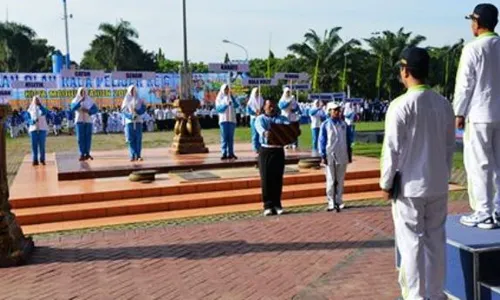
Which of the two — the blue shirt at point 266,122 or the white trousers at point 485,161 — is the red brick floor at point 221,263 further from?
the blue shirt at point 266,122

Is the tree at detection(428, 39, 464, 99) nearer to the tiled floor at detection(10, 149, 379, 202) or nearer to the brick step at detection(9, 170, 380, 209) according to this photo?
the tiled floor at detection(10, 149, 379, 202)

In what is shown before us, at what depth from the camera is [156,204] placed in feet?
33.0

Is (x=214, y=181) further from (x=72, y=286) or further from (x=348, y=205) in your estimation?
(x=72, y=286)

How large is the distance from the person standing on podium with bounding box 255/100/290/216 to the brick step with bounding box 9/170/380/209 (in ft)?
6.65

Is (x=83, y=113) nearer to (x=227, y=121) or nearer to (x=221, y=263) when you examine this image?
(x=227, y=121)

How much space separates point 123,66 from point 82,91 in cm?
4109

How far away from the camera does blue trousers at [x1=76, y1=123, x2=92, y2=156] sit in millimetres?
15250

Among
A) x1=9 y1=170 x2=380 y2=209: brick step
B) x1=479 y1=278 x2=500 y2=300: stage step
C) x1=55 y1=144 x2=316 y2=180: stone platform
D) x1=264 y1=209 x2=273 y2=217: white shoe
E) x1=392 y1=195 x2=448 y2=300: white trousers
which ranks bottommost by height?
x1=264 y1=209 x2=273 y2=217: white shoe

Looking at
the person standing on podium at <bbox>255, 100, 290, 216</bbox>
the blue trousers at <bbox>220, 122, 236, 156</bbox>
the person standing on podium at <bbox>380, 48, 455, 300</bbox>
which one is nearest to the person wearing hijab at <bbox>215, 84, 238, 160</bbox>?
the blue trousers at <bbox>220, 122, 236, 156</bbox>

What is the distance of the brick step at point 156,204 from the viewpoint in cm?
951

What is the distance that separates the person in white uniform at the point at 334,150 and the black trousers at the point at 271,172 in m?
0.73

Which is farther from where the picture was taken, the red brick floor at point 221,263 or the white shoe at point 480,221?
the red brick floor at point 221,263

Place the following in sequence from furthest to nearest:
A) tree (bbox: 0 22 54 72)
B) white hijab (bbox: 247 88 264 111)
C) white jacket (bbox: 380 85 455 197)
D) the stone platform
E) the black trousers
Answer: tree (bbox: 0 22 54 72) < white hijab (bbox: 247 88 264 111) < the stone platform < the black trousers < white jacket (bbox: 380 85 455 197)

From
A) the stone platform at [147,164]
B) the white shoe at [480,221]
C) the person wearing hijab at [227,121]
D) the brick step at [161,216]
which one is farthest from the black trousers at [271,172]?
the person wearing hijab at [227,121]
